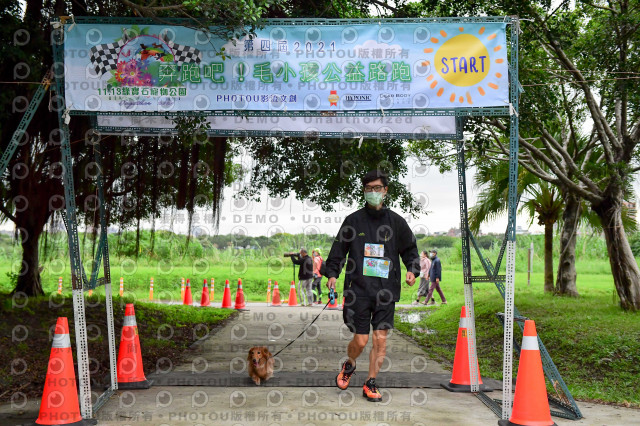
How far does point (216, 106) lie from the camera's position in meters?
5.48

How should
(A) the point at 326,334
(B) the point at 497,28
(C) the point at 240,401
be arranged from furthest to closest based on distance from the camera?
1. (A) the point at 326,334
2. (C) the point at 240,401
3. (B) the point at 497,28

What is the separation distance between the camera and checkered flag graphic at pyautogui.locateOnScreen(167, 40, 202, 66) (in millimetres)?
5496

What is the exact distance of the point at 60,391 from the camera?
16.4ft

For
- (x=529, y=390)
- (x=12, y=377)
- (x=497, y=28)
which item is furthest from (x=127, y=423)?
(x=497, y=28)

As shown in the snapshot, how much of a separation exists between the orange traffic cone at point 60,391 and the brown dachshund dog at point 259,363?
182 centimetres

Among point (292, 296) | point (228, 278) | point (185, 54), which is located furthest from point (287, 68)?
point (228, 278)

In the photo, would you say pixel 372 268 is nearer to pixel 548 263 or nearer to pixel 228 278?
pixel 548 263

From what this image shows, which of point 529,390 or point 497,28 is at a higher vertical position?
point 497,28

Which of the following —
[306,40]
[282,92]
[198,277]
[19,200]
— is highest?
[306,40]

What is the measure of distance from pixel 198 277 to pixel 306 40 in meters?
26.5

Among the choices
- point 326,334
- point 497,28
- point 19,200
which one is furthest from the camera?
point 326,334

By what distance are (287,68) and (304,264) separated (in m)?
11.8

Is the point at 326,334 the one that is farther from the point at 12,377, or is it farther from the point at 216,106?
the point at 216,106

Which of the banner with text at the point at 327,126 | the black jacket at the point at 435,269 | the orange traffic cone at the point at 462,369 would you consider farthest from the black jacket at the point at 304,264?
the orange traffic cone at the point at 462,369
